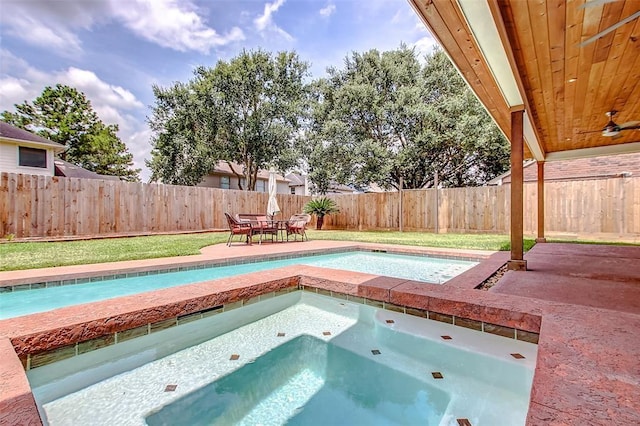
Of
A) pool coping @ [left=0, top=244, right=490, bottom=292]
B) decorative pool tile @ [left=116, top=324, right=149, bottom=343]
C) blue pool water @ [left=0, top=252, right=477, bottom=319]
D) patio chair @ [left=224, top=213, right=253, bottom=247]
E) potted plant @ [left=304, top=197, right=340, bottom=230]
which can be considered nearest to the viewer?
decorative pool tile @ [left=116, top=324, right=149, bottom=343]

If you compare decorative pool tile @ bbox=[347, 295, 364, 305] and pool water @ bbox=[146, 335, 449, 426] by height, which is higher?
decorative pool tile @ bbox=[347, 295, 364, 305]

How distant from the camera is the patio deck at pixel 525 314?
119cm

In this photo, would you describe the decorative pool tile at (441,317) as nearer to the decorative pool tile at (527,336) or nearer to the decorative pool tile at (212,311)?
the decorative pool tile at (527,336)

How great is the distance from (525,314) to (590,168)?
12147 millimetres

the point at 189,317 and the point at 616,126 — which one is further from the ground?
the point at 616,126

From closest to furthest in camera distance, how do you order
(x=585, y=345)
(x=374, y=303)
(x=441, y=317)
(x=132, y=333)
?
(x=585, y=345) < (x=132, y=333) < (x=441, y=317) < (x=374, y=303)

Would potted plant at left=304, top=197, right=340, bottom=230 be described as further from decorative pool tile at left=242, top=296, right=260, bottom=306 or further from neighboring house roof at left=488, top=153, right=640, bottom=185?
decorative pool tile at left=242, top=296, right=260, bottom=306

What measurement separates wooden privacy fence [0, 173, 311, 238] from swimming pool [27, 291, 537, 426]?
26.3 feet

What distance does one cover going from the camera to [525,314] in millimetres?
2254

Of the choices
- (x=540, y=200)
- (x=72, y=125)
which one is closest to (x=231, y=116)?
(x=72, y=125)

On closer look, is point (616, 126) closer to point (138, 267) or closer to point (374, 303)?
point (374, 303)

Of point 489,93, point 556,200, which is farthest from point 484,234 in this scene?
point 489,93

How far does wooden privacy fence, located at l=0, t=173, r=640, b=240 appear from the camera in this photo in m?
7.71

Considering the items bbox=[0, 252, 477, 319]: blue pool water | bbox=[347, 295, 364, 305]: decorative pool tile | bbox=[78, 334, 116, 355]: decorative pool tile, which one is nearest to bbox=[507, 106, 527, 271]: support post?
bbox=[0, 252, 477, 319]: blue pool water
